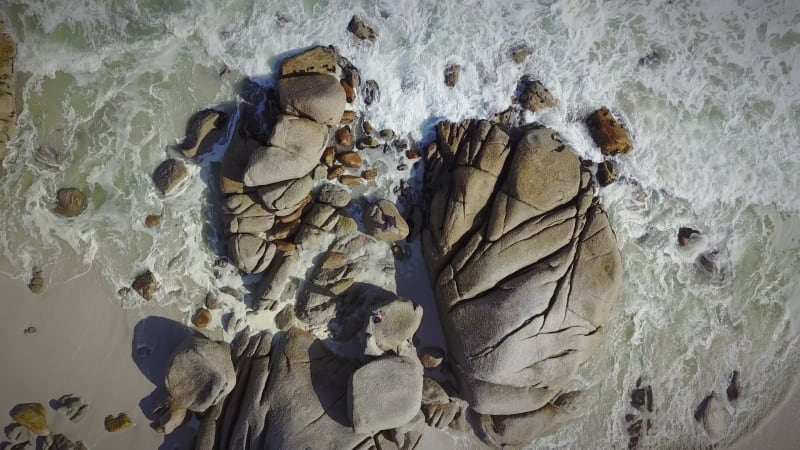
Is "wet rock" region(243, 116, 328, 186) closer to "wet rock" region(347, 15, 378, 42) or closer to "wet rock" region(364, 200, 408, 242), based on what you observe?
"wet rock" region(364, 200, 408, 242)

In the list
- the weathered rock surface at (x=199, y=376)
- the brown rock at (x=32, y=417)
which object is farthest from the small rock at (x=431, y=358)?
the brown rock at (x=32, y=417)

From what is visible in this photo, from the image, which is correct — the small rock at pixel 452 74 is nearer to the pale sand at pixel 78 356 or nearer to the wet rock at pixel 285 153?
the wet rock at pixel 285 153

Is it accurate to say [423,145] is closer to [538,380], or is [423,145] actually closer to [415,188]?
[415,188]

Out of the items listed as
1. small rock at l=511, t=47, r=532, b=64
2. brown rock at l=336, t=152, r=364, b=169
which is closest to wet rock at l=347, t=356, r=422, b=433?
brown rock at l=336, t=152, r=364, b=169

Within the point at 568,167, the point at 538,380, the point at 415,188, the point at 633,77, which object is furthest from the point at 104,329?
the point at 633,77

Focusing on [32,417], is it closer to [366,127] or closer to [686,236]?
[366,127]

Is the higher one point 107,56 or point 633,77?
point 633,77

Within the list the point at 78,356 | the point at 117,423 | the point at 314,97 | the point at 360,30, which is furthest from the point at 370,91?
the point at 117,423
